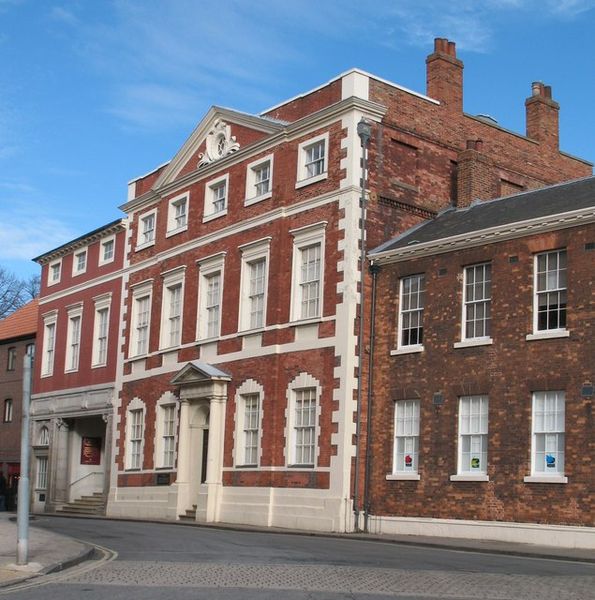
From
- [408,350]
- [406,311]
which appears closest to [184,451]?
[408,350]

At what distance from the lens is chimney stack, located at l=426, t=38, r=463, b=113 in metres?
33.1

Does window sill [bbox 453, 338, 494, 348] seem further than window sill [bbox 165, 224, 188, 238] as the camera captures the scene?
No

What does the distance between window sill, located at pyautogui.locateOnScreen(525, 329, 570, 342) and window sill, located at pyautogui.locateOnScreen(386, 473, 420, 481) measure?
4789 mm

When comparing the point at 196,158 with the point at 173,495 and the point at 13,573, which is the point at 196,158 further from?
the point at 13,573

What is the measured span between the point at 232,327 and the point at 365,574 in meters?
18.4

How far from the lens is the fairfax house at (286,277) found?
28797mm

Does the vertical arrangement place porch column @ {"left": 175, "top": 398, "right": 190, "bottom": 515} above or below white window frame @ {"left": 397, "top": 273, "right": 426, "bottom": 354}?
below

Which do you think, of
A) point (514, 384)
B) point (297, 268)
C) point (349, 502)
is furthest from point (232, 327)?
point (514, 384)

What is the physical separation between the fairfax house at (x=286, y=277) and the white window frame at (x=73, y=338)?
21.7 ft

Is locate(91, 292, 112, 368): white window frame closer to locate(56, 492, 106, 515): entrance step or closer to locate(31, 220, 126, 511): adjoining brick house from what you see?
locate(31, 220, 126, 511): adjoining brick house

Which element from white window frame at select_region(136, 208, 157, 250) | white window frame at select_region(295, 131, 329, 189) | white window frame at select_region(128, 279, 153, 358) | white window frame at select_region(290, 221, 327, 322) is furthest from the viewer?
white window frame at select_region(136, 208, 157, 250)

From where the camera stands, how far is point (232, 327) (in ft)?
108

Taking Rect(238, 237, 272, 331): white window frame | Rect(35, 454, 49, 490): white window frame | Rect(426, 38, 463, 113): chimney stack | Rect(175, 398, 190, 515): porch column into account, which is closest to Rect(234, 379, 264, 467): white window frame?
Rect(238, 237, 272, 331): white window frame

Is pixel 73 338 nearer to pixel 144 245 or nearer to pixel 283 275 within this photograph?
pixel 144 245
